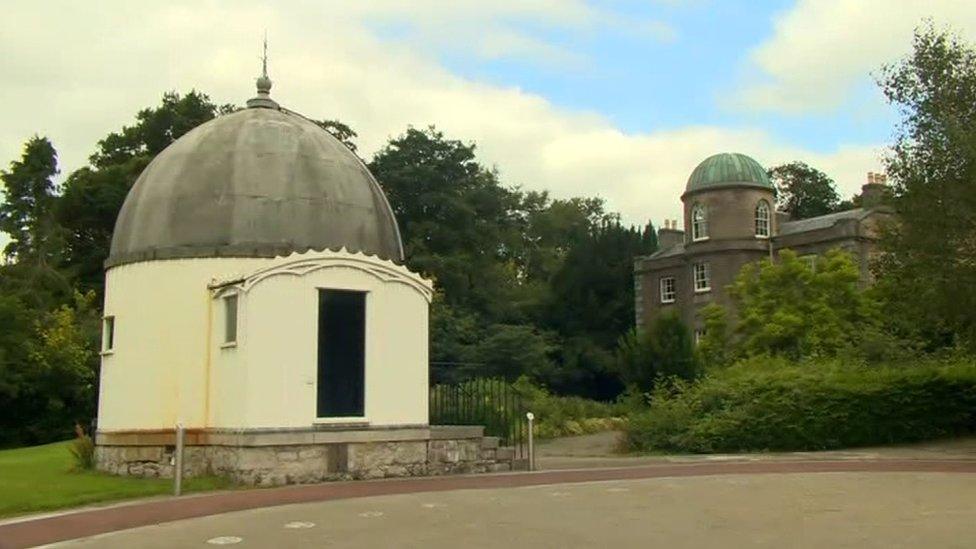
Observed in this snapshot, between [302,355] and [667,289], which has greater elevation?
[667,289]

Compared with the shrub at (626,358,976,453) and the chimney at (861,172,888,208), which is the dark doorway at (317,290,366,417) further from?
the chimney at (861,172,888,208)

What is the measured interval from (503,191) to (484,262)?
20.1ft

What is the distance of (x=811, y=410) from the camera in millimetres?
26016

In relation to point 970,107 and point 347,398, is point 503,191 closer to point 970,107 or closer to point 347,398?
point 970,107

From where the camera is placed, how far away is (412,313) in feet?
64.7

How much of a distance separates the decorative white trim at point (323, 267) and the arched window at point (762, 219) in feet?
116

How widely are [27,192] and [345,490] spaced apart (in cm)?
4425

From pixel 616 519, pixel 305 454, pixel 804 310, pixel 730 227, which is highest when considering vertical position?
pixel 730 227

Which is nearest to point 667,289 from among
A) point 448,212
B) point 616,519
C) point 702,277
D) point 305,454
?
point 702,277

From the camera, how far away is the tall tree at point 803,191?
251 feet

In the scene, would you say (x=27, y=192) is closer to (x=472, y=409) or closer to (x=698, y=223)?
(x=698, y=223)

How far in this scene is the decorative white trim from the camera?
18219 mm

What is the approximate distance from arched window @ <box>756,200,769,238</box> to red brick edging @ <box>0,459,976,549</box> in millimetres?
30487

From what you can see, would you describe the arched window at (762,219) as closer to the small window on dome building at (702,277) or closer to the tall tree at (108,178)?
the small window on dome building at (702,277)
